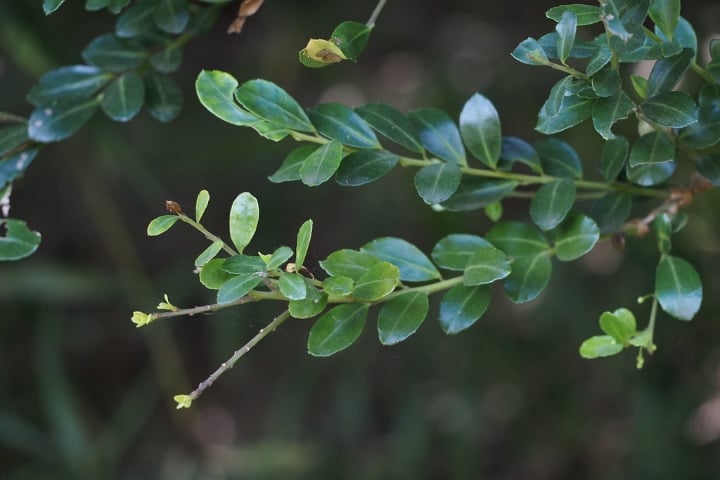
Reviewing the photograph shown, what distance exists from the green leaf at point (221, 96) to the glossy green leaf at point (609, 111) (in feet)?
0.64

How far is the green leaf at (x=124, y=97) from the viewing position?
2.03ft

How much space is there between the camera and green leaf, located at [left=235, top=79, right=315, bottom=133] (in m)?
0.50

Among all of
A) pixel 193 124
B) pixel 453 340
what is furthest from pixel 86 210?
pixel 453 340

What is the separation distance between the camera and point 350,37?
0.51 m

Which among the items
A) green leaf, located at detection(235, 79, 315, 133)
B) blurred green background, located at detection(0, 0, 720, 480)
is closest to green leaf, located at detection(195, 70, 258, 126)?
green leaf, located at detection(235, 79, 315, 133)

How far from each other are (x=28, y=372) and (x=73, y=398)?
20cm

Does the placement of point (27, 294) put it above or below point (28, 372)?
above

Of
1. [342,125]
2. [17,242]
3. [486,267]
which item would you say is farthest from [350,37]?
[17,242]

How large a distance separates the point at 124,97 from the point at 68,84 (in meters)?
0.05

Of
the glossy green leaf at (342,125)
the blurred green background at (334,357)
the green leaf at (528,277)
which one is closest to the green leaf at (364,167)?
the glossy green leaf at (342,125)

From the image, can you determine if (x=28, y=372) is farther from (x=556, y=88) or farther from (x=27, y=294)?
(x=556, y=88)

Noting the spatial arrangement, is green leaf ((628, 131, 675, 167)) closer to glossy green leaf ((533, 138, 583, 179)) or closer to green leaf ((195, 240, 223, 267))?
glossy green leaf ((533, 138, 583, 179))

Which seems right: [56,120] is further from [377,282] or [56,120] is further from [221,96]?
[377,282]

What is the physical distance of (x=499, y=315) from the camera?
143cm
